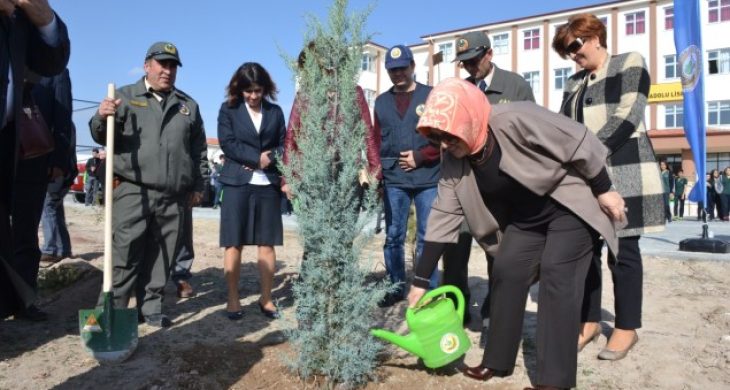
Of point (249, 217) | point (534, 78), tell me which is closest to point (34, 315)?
point (249, 217)

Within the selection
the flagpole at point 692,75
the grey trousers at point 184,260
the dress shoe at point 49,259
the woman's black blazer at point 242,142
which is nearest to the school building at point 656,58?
the flagpole at point 692,75

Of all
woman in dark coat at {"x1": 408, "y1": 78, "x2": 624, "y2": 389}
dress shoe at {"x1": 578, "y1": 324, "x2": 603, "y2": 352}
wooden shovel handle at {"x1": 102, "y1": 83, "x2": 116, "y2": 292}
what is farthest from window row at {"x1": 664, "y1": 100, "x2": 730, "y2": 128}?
wooden shovel handle at {"x1": 102, "y1": 83, "x2": 116, "y2": 292}

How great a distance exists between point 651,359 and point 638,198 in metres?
1.01

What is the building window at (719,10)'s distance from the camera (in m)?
32.6

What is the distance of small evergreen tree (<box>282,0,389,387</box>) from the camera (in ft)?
9.50

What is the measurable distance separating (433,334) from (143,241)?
2303mm

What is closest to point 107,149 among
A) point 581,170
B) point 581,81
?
point 581,170

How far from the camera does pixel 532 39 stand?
3984 centimetres

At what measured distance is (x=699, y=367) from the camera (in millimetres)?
3297

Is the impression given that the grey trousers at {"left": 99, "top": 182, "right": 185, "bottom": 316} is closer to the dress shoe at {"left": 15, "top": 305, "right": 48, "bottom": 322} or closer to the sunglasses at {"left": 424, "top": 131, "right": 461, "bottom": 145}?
the dress shoe at {"left": 15, "top": 305, "right": 48, "bottom": 322}

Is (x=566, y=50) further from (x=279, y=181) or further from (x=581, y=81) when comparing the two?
(x=279, y=181)

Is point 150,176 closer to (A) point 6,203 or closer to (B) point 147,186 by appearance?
(B) point 147,186

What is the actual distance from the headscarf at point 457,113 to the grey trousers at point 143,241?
91.3 inches

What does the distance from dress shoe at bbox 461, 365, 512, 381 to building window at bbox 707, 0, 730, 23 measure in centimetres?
3776
